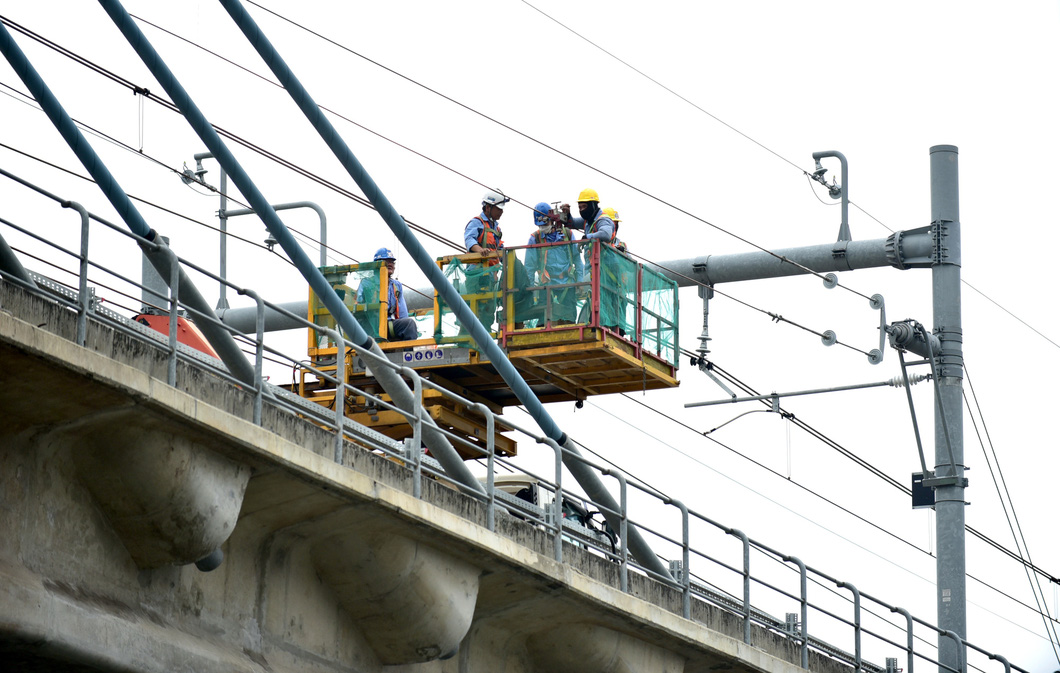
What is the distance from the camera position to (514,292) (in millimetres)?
23469

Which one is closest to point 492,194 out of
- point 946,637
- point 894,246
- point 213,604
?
point 894,246

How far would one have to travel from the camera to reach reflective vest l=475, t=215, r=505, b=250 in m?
24.5

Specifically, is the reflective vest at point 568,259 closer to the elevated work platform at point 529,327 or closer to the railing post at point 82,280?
the elevated work platform at point 529,327

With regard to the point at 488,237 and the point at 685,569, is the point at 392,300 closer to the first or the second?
the point at 488,237

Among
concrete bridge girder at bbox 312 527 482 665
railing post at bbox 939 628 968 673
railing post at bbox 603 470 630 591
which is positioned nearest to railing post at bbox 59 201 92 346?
concrete bridge girder at bbox 312 527 482 665

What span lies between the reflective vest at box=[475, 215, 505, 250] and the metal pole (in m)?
5.96

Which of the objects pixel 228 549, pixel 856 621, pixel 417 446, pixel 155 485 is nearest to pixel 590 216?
pixel 856 621

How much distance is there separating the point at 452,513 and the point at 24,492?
3968mm

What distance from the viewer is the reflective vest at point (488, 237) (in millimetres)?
24484

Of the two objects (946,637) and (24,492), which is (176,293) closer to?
(24,492)

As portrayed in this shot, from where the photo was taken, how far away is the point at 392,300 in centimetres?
2430

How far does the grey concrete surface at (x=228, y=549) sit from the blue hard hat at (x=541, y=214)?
25.9 feet

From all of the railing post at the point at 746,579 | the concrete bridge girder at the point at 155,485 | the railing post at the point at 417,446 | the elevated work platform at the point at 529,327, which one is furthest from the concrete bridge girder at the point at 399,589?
the elevated work platform at the point at 529,327

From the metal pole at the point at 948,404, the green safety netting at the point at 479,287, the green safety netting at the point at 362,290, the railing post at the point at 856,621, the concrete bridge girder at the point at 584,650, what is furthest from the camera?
the green safety netting at the point at 362,290
